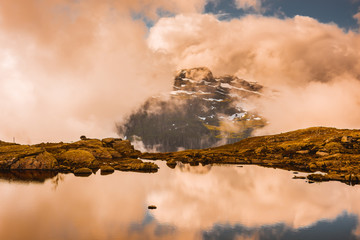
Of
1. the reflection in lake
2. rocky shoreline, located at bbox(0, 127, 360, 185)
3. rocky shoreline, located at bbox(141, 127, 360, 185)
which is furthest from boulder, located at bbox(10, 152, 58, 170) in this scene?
rocky shoreline, located at bbox(141, 127, 360, 185)

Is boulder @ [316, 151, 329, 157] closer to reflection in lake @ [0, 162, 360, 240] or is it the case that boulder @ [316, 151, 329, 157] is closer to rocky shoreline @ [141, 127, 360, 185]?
rocky shoreline @ [141, 127, 360, 185]

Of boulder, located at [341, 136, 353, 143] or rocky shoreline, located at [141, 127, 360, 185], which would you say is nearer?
rocky shoreline, located at [141, 127, 360, 185]

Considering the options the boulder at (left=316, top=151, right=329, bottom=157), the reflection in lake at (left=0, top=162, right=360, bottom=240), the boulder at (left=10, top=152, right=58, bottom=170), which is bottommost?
the reflection in lake at (left=0, top=162, right=360, bottom=240)

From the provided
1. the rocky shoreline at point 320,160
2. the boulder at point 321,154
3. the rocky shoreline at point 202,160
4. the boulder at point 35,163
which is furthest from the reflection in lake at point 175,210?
the boulder at point 321,154

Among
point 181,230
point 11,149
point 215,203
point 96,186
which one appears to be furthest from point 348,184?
point 11,149

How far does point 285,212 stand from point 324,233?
14.5m

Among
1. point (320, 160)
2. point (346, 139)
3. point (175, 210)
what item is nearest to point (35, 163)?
point (175, 210)

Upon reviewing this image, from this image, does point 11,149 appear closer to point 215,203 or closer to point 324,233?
point 215,203

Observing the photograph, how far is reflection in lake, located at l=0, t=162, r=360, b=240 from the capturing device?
49.1m

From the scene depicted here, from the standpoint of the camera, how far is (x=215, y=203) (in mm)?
72375

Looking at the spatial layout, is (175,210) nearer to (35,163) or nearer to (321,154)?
(35,163)

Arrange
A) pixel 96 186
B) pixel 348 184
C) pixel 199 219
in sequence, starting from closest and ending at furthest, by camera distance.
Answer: pixel 199 219 < pixel 96 186 < pixel 348 184

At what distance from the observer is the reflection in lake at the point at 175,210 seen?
161ft

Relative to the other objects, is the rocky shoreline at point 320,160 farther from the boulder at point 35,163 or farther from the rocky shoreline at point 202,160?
the boulder at point 35,163
